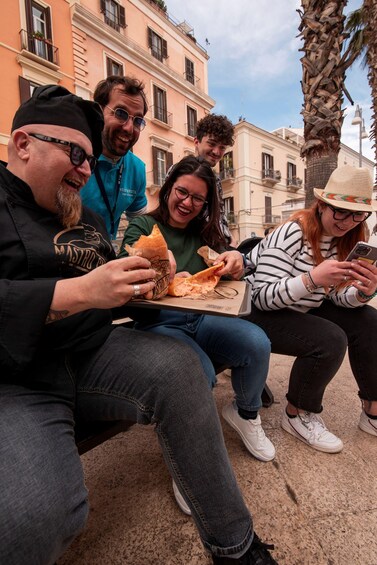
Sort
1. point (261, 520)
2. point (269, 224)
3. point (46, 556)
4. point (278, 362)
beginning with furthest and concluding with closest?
point (269, 224) → point (278, 362) → point (261, 520) → point (46, 556)

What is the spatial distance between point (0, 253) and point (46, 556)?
0.86 metres

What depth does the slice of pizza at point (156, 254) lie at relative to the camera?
112 centimetres

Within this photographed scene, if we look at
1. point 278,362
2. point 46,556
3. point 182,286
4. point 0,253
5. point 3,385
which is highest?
point 0,253

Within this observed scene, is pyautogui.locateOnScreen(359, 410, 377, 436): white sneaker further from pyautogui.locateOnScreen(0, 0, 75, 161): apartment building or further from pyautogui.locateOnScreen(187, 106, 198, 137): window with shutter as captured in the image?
pyautogui.locateOnScreen(187, 106, 198, 137): window with shutter

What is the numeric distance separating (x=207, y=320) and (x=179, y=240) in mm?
561

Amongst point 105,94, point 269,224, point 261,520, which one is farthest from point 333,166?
point 269,224

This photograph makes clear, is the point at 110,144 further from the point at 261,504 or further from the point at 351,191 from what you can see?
the point at 261,504

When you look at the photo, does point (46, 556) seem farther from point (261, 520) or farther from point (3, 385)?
point (261, 520)

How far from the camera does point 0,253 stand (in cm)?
101

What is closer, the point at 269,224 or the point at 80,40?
the point at 80,40

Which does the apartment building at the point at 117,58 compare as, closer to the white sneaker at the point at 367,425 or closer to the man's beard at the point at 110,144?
the man's beard at the point at 110,144

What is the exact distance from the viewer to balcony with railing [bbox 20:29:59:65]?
10.6m

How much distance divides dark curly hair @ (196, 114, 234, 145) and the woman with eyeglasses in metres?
1.29

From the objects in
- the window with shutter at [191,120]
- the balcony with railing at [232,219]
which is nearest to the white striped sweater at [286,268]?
the window with shutter at [191,120]
